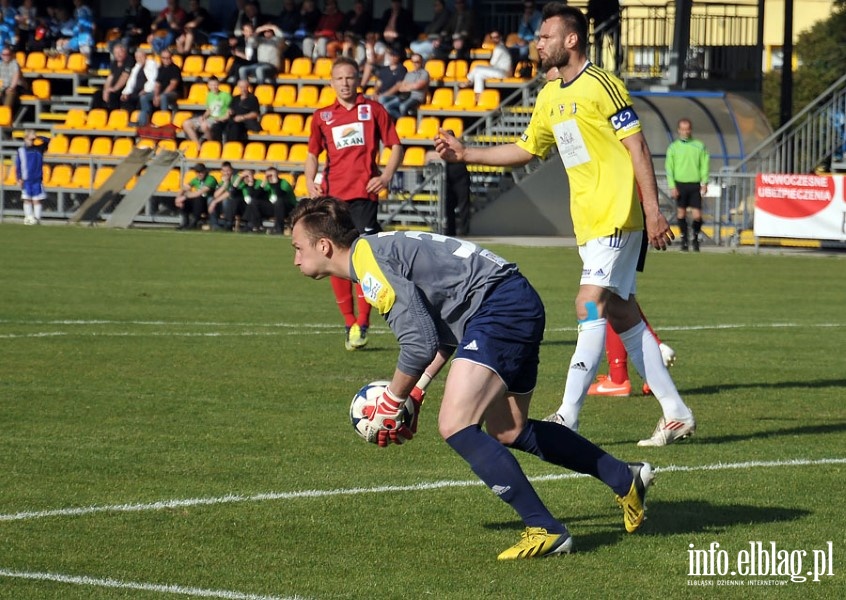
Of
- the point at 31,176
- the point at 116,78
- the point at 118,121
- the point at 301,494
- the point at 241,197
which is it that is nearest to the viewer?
the point at 301,494

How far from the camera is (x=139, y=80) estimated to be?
3497cm

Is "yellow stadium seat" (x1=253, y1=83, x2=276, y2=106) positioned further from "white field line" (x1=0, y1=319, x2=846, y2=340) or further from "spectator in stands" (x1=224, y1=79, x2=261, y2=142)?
"white field line" (x1=0, y1=319, x2=846, y2=340)

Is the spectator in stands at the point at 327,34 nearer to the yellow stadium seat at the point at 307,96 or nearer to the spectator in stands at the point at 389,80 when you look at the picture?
the yellow stadium seat at the point at 307,96

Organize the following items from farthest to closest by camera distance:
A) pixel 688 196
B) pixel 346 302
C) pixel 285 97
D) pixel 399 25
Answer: pixel 399 25
pixel 285 97
pixel 688 196
pixel 346 302

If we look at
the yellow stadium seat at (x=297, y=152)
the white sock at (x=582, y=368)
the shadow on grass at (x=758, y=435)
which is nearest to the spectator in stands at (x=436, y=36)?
the yellow stadium seat at (x=297, y=152)

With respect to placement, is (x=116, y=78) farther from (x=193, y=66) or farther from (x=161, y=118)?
(x=161, y=118)

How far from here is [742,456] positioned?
746cm

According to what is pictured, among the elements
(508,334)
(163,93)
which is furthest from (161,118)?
(508,334)

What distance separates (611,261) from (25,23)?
113 feet

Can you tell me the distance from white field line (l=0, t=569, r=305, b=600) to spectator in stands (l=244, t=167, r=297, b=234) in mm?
23797

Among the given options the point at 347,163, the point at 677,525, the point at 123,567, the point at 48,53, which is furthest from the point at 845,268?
the point at 48,53

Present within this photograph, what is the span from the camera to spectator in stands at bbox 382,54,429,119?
31.1 meters

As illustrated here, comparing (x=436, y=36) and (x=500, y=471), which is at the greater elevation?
(x=436, y=36)

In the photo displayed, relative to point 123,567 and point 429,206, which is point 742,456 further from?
point 429,206
